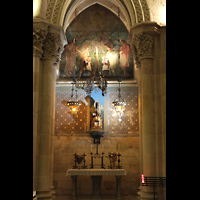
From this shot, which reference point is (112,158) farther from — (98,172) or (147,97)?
(147,97)

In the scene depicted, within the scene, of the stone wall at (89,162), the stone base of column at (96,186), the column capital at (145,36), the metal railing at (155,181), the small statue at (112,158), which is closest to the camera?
the metal railing at (155,181)

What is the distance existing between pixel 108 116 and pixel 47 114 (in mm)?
4276

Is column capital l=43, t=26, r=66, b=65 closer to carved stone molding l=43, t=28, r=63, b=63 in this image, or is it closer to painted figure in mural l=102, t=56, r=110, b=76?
carved stone molding l=43, t=28, r=63, b=63

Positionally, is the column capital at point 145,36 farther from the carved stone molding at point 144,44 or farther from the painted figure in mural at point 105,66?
the painted figure in mural at point 105,66

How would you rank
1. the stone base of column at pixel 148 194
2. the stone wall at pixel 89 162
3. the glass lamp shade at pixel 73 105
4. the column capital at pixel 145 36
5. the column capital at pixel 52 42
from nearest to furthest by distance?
the stone base of column at pixel 148 194 < the column capital at pixel 145 36 < the column capital at pixel 52 42 < the glass lamp shade at pixel 73 105 < the stone wall at pixel 89 162

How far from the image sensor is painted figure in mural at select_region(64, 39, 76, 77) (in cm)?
1480

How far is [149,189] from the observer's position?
953 cm

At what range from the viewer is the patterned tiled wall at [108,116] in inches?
544

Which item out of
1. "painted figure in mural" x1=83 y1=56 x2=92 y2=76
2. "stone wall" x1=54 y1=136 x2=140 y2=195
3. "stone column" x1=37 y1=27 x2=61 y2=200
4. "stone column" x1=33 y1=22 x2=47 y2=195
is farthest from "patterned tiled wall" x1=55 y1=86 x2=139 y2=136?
"stone column" x1=33 y1=22 x2=47 y2=195

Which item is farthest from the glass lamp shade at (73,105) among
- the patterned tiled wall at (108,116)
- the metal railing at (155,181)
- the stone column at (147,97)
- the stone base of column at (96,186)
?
the metal railing at (155,181)

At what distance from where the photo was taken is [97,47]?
15.0 m

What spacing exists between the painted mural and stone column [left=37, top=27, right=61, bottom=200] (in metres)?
3.91

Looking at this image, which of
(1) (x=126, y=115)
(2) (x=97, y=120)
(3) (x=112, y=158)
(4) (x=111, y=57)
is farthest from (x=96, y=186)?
(4) (x=111, y=57)
